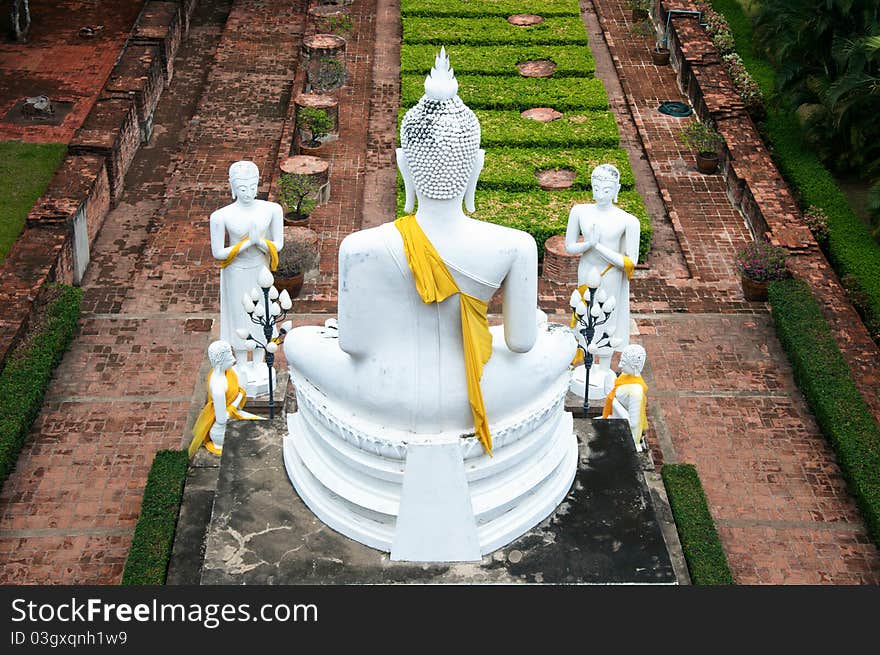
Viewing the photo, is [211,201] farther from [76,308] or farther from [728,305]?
[728,305]

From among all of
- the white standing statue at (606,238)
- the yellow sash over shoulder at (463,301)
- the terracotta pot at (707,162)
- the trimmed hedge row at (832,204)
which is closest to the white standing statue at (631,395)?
the white standing statue at (606,238)

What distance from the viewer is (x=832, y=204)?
22844 mm

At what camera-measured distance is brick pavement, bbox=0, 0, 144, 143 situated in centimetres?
2523

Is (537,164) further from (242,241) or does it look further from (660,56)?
(242,241)

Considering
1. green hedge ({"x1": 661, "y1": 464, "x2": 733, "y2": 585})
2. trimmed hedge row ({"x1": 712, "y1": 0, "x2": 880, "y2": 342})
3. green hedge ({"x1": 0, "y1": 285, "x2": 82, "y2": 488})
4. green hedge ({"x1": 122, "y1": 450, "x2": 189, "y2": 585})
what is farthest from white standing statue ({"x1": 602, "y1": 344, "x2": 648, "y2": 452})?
green hedge ({"x1": 0, "y1": 285, "x2": 82, "y2": 488})

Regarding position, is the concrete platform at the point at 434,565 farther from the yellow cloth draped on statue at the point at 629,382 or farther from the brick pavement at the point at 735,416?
the brick pavement at the point at 735,416

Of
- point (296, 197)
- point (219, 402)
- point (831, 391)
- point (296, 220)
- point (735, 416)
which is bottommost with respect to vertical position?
point (296, 220)

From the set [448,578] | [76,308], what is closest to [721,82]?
[76,308]

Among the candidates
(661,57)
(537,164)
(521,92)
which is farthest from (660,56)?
(537,164)

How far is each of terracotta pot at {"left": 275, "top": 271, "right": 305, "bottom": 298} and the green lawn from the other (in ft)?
13.4

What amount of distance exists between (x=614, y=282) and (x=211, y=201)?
8050 mm

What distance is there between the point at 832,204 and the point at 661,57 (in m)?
6.22

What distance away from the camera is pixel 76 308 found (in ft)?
63.5

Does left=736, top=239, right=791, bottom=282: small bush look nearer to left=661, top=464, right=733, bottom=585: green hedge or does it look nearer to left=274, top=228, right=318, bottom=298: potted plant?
left=661, top=464, right=733, bottom=585: green hedge
